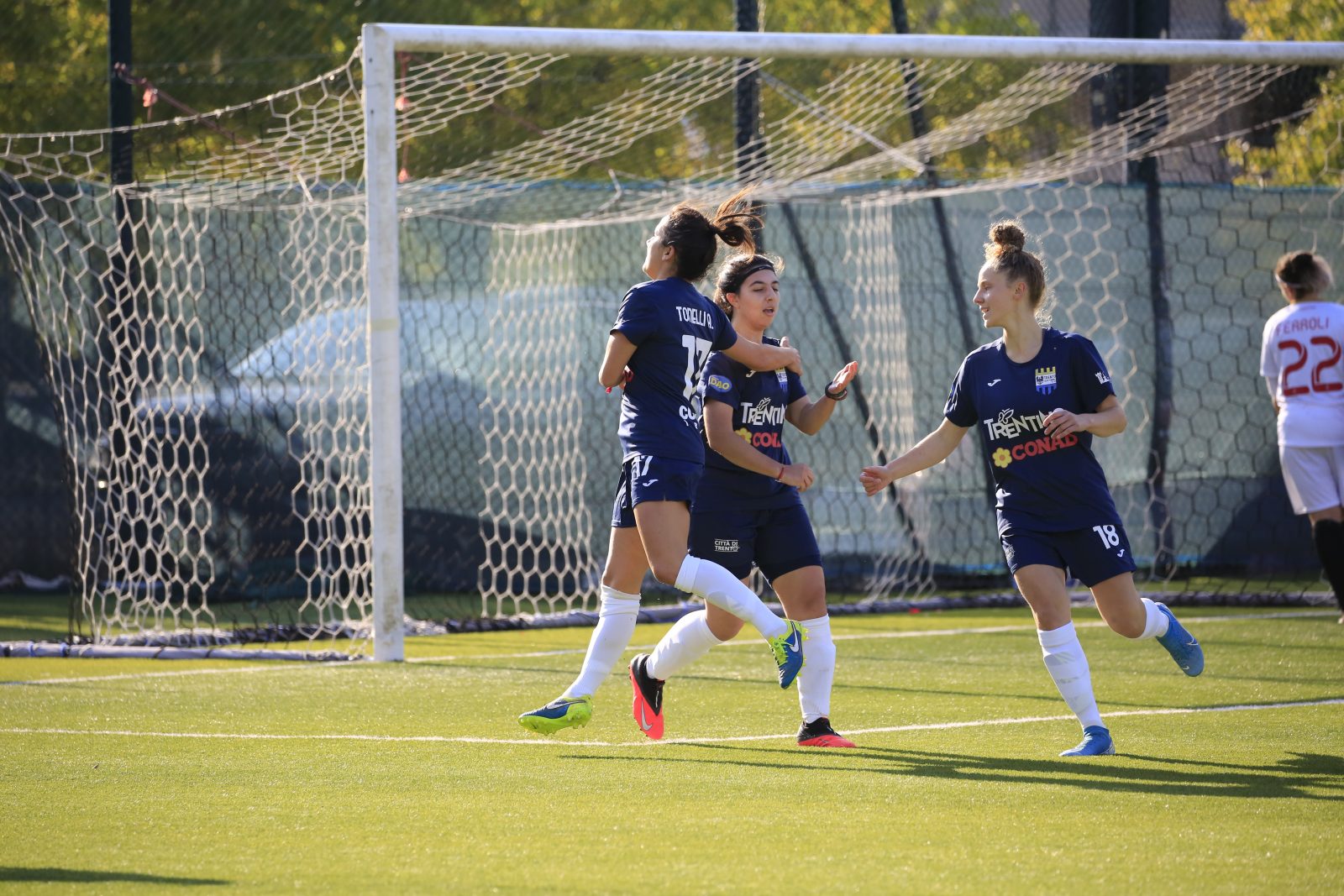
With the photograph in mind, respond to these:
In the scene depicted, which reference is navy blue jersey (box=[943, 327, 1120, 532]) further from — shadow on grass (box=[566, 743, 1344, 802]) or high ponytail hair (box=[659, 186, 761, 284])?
high ponytail hair (box=[659, 186, 761, 284])

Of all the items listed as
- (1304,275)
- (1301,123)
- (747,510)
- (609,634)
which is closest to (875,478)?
(747,510)

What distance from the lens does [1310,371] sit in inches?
326

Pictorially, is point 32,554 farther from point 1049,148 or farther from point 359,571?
point 1049,148

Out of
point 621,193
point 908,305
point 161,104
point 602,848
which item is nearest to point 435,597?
point 621,193

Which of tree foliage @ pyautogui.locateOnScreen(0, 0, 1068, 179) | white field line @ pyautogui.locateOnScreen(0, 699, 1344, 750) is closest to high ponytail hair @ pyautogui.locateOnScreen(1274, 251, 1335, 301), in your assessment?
white field line @ pyautogui.locateOnScreen(0, 699, 1344, 750)

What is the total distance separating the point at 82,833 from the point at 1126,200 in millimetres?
9157

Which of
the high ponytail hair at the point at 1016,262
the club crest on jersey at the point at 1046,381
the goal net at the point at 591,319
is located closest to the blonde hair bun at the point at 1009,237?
the high ponytail hair at the point at 1016,262

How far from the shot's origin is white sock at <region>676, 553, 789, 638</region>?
5281 mm

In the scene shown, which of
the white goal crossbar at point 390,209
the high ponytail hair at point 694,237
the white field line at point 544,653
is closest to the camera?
the high ponytail hair at point 694,237

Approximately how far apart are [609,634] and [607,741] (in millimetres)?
367

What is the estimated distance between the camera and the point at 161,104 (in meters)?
13.4

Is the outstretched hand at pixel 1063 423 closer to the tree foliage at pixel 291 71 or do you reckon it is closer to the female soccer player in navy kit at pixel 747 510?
the female soccer player in navy kit at pixel 747 510

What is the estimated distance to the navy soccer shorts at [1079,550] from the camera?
Result: 207 inches

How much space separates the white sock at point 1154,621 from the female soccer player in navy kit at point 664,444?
1170 millimetres
